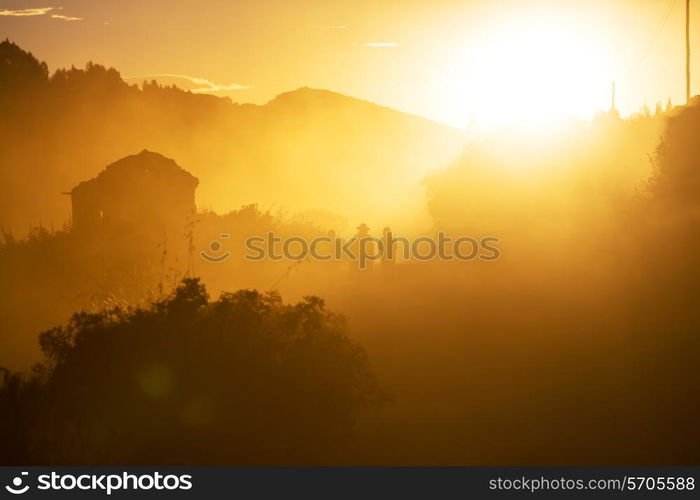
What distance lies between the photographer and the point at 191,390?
15.0m

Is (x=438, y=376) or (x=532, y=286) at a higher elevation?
(x=532, y=286)

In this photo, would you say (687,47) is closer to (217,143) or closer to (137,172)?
(137,172)

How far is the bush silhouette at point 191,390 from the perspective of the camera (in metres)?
14.9

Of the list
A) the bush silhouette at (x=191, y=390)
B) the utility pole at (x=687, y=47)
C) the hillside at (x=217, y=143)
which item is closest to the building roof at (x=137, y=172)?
the utility pole at (x=687, y=47)

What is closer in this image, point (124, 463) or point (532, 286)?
point (124, 463)

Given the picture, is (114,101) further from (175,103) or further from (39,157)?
(39,157)

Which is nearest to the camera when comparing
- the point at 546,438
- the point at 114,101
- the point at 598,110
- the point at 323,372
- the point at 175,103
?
the point at 323,372

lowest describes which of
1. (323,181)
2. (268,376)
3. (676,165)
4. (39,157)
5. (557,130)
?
(268,376)

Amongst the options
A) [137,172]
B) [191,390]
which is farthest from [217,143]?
[191,390]

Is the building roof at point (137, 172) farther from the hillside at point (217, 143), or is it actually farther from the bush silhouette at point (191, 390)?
the bush silhouette at point (191, 390)

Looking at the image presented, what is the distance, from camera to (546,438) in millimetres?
19625

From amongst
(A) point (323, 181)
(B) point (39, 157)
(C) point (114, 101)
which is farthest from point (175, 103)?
(B) point (39, 157)

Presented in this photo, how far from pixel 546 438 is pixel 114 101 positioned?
11071 cm

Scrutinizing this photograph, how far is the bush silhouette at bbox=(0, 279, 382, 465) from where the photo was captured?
48.8 ft
